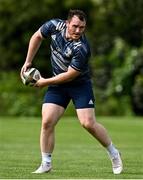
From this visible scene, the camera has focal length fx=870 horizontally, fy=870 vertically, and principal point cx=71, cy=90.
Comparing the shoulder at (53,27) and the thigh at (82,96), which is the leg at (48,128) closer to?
the thigh at (82,96)

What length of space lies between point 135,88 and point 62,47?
1052 inches

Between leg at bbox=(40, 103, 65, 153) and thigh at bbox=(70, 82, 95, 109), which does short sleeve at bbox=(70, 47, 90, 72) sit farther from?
leg at bbox=(40, 103, 65, 153)

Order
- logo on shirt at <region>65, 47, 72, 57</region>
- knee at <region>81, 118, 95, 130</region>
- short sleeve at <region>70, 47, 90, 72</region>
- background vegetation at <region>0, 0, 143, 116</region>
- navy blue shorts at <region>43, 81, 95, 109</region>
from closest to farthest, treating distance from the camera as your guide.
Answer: short sleeve at <region>70, 47, 90, 72</region>
logo on shirt at <region>65, 47, 72, 57</region>
knee at <region>81, 118, 95, 130</region>
navy blue shorts at <region>43, 81, 95, 109</region>
background vegetation at <region>0, 0, 143, 116</region>

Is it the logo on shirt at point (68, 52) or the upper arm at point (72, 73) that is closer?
the upper arm at point (72, 73)

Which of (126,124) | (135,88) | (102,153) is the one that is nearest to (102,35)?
(135,88)

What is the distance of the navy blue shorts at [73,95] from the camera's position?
11.9m

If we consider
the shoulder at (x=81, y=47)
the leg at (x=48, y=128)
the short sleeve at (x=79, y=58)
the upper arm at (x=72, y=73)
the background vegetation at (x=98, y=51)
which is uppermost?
the shoulder at (x=81, y=47)

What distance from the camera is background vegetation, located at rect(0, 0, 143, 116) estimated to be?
3816 centimetres

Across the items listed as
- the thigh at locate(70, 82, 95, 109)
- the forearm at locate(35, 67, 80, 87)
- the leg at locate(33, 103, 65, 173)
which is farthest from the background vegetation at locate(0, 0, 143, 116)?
the forearm at locate(35, 67, 80, 87)

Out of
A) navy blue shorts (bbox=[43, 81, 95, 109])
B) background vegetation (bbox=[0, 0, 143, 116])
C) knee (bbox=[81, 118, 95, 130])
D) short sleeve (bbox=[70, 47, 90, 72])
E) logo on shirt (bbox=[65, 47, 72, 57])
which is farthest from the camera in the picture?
background vegetation (bbox=[0, 0, 143, 116])

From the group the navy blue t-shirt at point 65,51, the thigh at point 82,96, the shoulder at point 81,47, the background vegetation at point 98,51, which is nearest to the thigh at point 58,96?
the thigh at point 82,96

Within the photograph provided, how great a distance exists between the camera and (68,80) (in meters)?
11.7

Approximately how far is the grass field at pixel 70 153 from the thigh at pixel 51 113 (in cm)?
73

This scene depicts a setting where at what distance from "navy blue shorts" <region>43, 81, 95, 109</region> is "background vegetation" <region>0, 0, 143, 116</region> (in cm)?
2444
